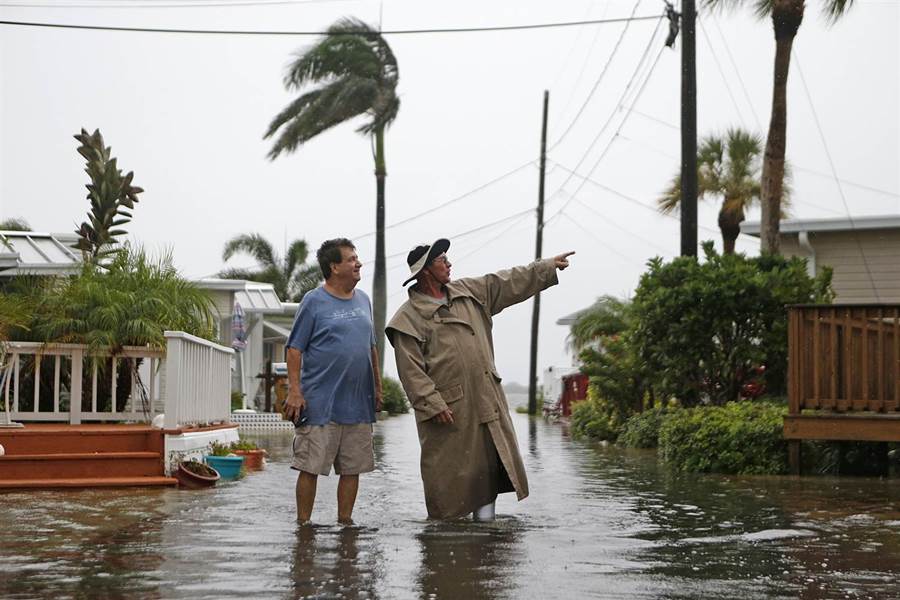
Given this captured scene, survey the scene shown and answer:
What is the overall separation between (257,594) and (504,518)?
356cm

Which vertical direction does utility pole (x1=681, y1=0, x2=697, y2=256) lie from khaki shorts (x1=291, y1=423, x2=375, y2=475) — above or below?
above

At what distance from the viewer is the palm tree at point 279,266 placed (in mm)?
51781

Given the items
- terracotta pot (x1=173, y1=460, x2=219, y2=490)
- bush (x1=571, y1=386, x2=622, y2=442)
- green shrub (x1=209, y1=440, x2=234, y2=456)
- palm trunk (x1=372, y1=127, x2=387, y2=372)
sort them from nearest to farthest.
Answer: terracotta pot (x1=173, y1=460, x2=219, y2=490) → green shrub (x1=209, y1=440, x2=234, y2=456) → bush (x1=571, y1=386, x2=622, y2=442) → palm trunk (x1=372, y1=127, x2=387, y2=372)

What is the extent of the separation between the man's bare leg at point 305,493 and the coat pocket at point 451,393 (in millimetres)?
928

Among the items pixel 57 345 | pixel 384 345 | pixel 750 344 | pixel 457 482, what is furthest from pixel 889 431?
pixel 384 345

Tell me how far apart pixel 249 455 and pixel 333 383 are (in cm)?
655

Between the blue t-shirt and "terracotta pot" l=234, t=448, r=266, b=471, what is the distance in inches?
239

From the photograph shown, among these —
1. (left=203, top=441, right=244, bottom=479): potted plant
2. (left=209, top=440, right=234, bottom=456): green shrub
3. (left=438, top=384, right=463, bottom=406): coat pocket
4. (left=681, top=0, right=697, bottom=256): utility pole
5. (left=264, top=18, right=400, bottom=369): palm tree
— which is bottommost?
(left=203, top=441, right=244, bottom=479): potted plant

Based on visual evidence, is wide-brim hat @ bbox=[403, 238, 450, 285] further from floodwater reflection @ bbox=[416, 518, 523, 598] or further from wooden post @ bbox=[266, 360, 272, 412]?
wooden post @ bbox=[266, 360, 272, 412]

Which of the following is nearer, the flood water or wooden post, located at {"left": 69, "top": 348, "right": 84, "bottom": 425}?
the flood water

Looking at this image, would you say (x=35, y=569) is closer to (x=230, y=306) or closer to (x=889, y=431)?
(x=889, y=431)

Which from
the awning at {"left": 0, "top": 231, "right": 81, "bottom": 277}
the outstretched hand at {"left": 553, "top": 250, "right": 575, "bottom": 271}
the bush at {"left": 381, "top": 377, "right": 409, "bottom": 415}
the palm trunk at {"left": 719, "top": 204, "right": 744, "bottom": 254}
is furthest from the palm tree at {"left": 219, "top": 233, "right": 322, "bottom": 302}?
the outstretched hand at {"left": 553, "top": 250, "right": 575, "bottom": 271}

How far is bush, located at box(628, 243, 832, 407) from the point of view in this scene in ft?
56.1

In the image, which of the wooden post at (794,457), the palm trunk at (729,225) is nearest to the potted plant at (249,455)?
the wooden post at (794,457)
